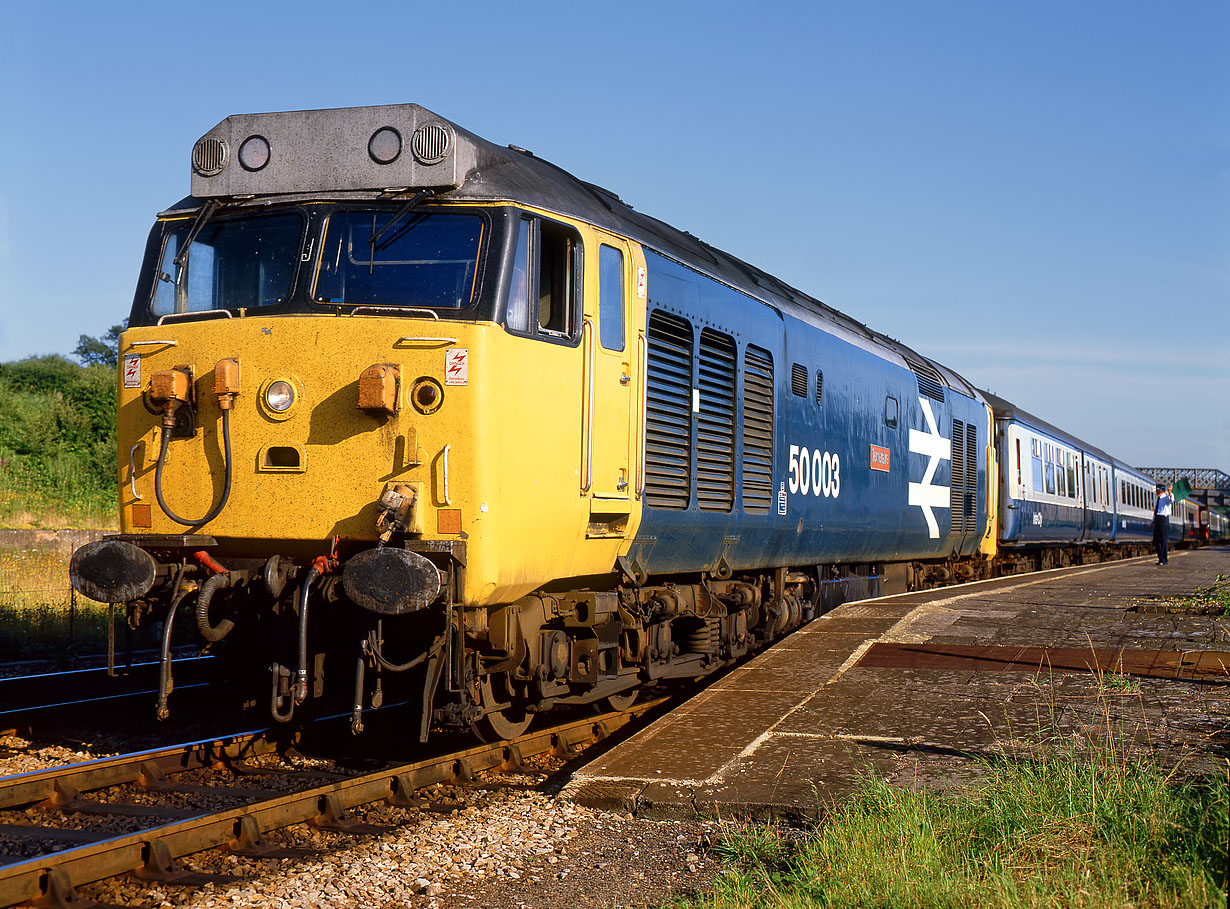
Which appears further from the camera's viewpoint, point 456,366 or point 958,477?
point 958,477

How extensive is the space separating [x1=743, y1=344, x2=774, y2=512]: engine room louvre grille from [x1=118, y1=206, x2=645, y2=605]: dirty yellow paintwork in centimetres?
238

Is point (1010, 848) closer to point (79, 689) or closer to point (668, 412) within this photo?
point (668, 412)

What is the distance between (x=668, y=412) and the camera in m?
7.58

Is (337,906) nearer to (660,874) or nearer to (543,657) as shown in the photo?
(660,874)

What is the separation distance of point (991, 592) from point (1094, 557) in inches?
878

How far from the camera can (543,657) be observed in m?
6.56

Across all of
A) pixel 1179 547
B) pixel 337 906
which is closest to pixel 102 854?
pixel 337 906

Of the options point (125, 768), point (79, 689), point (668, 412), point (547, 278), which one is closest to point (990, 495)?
point (668, 412)

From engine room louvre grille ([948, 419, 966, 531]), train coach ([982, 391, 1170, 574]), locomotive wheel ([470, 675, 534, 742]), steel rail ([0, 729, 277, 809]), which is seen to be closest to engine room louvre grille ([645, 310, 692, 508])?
locomotive wheel ([470, 675, 534, 742])

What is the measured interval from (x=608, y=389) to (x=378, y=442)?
155cm

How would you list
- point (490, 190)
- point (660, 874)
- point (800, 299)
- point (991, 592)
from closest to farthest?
point (660, 874)
point (490, 190)
point (800, 299)
point (991, 592)

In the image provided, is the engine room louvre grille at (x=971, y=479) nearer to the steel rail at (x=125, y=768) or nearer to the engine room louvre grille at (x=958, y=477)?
the engine room louvre grille at (x=958, y=477)

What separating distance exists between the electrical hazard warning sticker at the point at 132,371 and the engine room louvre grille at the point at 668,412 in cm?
300

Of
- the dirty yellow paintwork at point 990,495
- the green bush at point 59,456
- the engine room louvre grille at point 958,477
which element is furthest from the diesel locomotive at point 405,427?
the green bush at point 59,456
